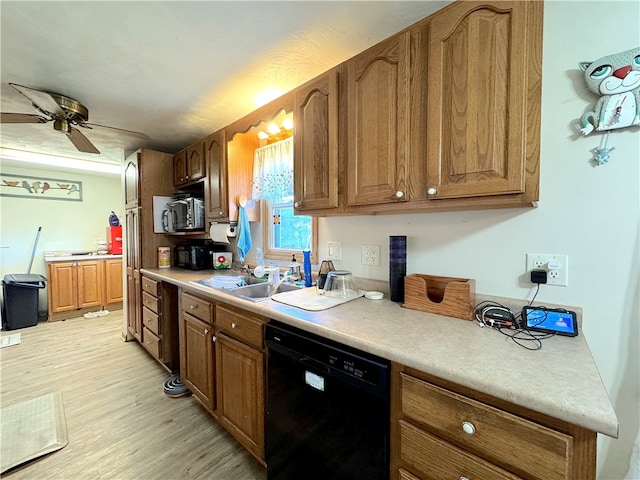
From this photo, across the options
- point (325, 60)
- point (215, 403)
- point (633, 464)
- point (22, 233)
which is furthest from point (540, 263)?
point (22, 233)

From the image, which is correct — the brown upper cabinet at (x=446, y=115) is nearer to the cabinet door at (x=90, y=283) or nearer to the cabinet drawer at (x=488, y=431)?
the cabinet drawer at (x=488, y=431)

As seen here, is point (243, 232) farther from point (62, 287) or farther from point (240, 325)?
point (62, 287)

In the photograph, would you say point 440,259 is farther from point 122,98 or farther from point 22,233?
point 22,233

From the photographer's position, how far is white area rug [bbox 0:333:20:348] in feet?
10.2

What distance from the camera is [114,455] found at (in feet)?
5.20

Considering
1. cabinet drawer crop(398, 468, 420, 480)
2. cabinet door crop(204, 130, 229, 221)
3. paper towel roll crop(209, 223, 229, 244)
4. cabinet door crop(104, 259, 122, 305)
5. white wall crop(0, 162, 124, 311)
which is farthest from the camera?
cabinet door crop(104, 259, 122, 305)

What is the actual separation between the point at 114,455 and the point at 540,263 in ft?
8.05

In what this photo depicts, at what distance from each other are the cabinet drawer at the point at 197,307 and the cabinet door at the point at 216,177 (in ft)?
2.38

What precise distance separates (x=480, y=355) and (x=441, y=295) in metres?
0.53

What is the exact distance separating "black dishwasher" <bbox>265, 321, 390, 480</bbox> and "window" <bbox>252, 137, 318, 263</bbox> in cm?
87

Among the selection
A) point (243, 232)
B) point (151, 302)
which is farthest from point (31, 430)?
point (243, 232)

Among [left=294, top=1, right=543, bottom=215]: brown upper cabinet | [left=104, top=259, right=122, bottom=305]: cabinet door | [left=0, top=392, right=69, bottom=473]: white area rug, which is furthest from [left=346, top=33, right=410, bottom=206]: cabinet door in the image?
[left=104, top=259, right=122, bottom=305]: cabinet door

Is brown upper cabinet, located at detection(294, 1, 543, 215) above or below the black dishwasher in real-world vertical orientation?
above

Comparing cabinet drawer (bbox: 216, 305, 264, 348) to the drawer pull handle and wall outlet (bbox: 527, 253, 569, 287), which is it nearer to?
the drawer pull handle
